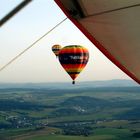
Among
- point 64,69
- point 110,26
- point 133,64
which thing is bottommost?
point 133,64

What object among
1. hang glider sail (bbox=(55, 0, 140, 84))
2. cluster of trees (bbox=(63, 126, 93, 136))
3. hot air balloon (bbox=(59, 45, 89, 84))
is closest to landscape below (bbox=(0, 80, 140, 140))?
cluster of trees (bbox=(63, 126, 93, 136))

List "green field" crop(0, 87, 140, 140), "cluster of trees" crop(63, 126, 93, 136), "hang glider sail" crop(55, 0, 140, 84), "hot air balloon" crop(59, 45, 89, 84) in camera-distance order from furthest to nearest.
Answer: "cluster of trees" crop(63, 126, 93, 136), "green field" crop(0, 87, 140, 140), "hot air balloon" crop(59, 45, 89, 84), "hang glider sail" crop(55, 0, 140, 84)

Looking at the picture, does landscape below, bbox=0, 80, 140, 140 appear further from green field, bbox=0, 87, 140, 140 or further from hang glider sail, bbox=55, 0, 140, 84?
hang glider sail, bbox=55, 0, 140, 84

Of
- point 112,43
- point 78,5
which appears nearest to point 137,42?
point 112,43

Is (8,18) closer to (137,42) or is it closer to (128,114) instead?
(137,42)

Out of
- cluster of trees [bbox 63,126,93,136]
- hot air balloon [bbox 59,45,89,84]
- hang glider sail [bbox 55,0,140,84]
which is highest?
hot air balloon [bbox 59,45,89,84]
